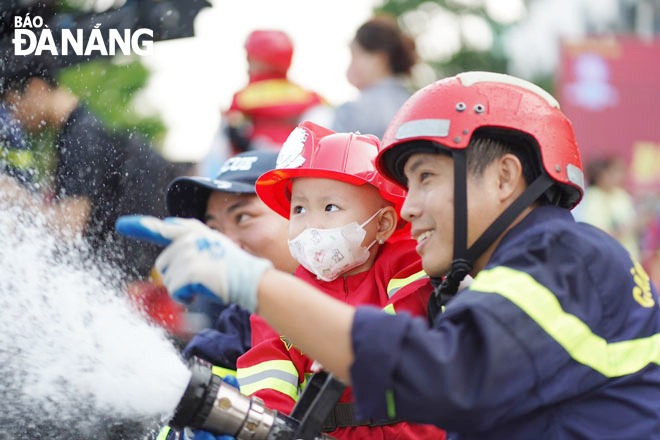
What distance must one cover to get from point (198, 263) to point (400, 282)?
44.2 inches

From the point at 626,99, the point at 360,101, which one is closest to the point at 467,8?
the point at 626,99

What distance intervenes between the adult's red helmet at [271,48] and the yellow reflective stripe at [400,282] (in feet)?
15.0

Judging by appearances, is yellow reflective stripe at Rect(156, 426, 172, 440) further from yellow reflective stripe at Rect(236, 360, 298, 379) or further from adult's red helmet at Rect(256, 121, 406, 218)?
adult's red helmet at Rect(256, 121, 406, 218)

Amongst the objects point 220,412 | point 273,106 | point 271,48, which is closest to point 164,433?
point 220,412

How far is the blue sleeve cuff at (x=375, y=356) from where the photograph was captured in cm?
220

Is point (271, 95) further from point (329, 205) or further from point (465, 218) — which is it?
point (465, 218)

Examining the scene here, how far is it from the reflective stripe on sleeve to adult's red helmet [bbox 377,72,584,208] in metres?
0.84

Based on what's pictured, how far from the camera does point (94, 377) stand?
2908mm

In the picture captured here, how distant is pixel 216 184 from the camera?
4.16m

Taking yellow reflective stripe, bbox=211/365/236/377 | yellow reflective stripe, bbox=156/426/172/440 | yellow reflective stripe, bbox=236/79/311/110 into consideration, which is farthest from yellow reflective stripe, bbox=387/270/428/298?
yellow reflective stripe, bbox=236/79/311/110

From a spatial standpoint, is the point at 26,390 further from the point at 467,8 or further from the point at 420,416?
the point at 467,8

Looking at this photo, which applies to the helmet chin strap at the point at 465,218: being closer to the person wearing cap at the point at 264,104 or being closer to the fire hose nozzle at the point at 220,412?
the fire hose nozzle at the point at 220,412

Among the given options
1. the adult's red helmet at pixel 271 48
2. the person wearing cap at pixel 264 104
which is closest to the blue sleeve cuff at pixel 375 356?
the person wearing cap at pixel 264 104

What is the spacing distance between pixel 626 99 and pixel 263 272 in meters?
13.8
